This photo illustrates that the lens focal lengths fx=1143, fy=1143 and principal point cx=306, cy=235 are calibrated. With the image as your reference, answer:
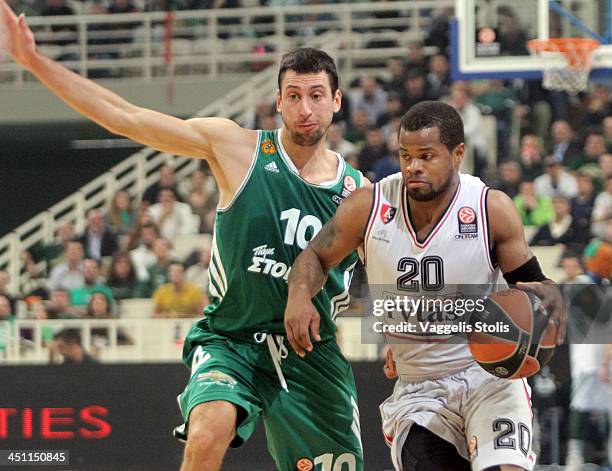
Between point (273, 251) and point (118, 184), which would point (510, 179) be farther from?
point (273, 251)

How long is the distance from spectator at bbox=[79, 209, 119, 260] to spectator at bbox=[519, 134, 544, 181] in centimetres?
459

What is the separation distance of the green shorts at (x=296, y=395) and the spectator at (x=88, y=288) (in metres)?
6.61

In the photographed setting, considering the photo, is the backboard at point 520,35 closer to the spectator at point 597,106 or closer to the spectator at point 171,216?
the spectator at point 597,106

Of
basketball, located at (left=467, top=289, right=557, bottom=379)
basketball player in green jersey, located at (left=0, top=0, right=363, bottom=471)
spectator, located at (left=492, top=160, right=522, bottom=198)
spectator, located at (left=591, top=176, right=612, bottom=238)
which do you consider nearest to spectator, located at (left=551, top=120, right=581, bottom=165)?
spectator, located at (left=492, top=160, right=522, bottom=198)

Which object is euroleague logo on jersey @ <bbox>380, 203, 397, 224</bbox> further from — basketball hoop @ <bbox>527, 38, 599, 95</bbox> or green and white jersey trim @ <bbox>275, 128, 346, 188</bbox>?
basketball hoop @ <bbox>527, 38, 599, 95</bbox>

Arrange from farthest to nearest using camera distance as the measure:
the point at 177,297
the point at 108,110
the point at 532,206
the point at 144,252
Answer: the point at 144,252 < the point at 532,206 < the point at 177,297 < the point at 108,110

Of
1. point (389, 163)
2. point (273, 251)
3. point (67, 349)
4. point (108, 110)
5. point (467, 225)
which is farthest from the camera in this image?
point (389, 163)

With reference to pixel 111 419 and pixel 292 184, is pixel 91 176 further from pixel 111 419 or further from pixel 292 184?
pixel 292 184

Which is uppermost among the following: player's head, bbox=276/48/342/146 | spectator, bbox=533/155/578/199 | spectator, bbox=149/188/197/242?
player's head, bbox=276/48/342/146

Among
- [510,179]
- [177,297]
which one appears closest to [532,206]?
[510,179]

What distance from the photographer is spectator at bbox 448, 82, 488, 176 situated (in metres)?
12.9

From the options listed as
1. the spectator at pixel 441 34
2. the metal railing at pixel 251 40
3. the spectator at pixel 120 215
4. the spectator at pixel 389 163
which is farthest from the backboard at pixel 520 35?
the spectator at pixel 120 215

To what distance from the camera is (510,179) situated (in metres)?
11.9

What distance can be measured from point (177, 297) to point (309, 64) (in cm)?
653
